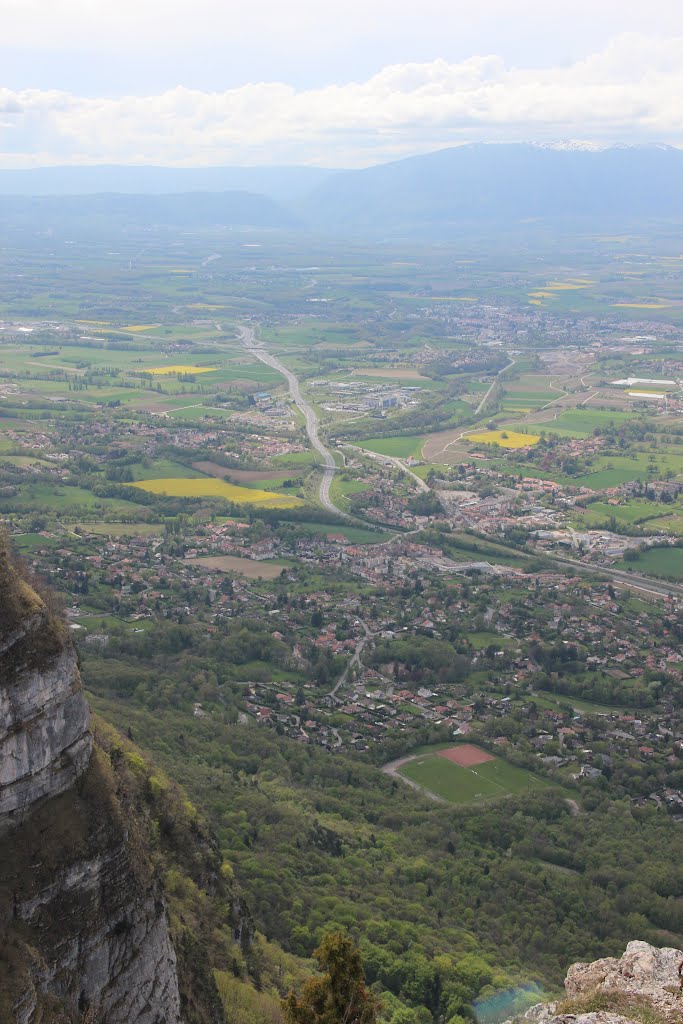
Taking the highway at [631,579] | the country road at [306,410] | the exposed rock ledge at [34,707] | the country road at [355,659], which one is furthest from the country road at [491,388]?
the exposed rock ledge at [34,707]

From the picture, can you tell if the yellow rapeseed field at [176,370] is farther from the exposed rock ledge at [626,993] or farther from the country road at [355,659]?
the exposed rock ledge at [626,993]

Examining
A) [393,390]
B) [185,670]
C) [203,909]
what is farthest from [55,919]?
[393,390]

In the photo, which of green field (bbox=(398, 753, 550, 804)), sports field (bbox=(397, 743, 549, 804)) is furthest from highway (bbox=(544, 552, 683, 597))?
green field (bbox=(398, 753, 550, 804))

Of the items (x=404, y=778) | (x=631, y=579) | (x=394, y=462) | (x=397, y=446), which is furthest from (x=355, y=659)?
(x=397, y=446)

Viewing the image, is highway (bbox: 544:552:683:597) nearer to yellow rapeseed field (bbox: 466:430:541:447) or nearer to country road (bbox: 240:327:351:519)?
country road (bbox: 240:327:351:519)

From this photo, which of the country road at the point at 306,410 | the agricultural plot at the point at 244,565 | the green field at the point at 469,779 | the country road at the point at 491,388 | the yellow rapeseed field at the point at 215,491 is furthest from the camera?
the country road at the point at 491,388
